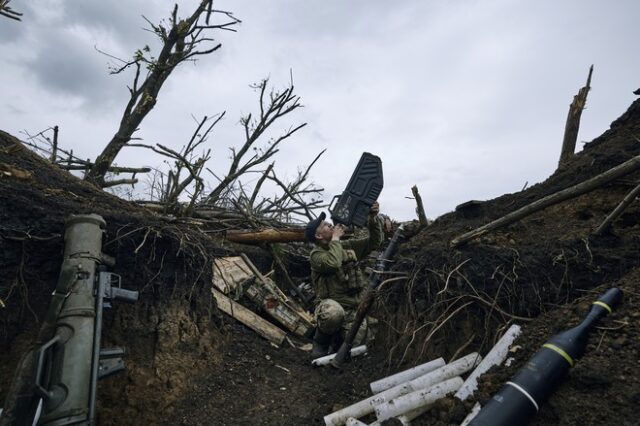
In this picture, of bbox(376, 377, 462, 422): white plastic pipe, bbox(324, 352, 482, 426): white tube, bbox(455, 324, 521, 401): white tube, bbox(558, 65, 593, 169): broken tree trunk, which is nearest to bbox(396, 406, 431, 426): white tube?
bbox(376, 377, 462, 422): white plastic pipe

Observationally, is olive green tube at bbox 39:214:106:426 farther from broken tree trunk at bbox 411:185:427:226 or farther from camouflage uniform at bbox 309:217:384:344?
broken tree trunk at bbox 411:185:427:226

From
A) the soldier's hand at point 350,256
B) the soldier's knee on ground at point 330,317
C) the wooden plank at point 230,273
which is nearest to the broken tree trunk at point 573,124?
the soldier's hand at point 350,256

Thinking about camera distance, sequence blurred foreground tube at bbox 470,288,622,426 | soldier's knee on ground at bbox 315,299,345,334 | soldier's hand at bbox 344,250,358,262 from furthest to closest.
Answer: soldier's hand at bbox 344,250,358,262 < soldier's knee on ground at bbox 315,299,345,334 < blurred foreground tube at bbox 470,288,622,426

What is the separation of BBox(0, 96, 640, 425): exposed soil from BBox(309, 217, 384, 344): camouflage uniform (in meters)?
0.61

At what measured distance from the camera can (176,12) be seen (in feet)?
25.6

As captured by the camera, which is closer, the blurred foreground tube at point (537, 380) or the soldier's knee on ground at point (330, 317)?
the blurred foreground tube at point (537, 380)

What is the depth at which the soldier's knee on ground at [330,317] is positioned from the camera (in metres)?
5.06

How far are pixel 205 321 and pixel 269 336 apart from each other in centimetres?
116

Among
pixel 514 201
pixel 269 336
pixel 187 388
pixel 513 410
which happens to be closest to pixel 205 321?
pixel 187 388

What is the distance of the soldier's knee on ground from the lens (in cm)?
506

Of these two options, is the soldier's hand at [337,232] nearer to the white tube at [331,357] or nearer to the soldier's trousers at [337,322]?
the soldier's trousers at [337,322]

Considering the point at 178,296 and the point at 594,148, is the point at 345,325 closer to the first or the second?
the point at 178,296

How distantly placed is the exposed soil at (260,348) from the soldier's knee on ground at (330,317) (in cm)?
50

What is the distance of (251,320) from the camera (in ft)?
18.2
